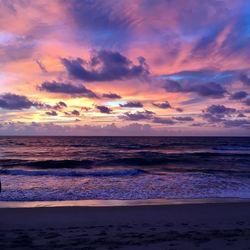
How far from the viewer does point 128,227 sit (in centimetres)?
886

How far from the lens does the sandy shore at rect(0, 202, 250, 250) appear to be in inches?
285

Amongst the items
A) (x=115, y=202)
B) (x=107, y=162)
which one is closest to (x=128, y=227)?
(x=115, y=202)

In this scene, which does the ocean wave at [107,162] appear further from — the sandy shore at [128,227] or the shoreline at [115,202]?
the sandy shore at [128,227]

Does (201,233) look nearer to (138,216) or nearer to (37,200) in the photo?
(138,216)

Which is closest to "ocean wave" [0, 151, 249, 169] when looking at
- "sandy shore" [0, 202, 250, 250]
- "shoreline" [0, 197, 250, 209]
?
"shoreline" [0, 197, 250, 209]

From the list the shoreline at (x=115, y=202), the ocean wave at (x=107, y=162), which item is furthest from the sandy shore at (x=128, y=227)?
the ocean wave at (x=107, y=162)

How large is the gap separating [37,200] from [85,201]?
1980 millimetres

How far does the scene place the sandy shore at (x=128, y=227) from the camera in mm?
7246

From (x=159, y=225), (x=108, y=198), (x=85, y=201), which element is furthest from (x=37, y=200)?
(x=159, y=225)

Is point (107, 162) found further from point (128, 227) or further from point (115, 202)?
point (128, 227)

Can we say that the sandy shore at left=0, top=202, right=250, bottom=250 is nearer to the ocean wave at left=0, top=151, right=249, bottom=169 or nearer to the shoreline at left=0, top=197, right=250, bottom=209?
the shoreline at left=0, top=197, right=250, bottom=209

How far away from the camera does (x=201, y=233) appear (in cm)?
817

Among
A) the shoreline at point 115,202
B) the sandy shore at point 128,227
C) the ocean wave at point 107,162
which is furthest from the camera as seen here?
the ocean wave at point 107,162

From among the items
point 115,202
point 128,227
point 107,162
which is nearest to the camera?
point 128,227
